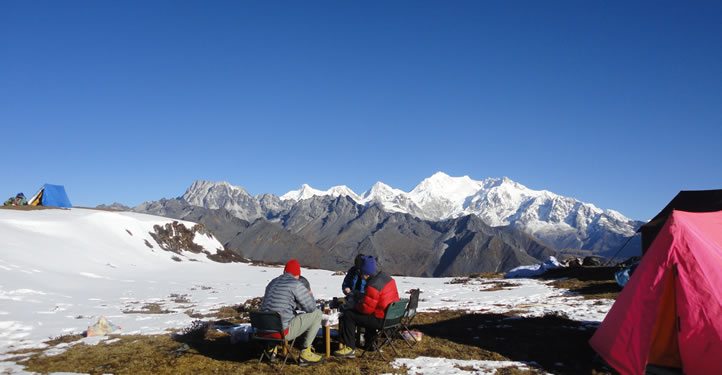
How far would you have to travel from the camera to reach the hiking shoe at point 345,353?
29.2ft

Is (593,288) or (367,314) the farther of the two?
(593,288)

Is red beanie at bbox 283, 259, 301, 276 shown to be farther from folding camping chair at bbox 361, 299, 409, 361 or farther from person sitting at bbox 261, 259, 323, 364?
folding camping chair at bbox 361, 299, 409, 361

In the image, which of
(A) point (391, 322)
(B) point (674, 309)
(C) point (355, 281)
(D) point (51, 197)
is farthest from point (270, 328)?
(D) point (51, 197)

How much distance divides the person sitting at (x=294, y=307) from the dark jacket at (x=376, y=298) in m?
1.00

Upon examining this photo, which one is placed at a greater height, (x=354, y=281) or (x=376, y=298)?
(x=354, y=281)

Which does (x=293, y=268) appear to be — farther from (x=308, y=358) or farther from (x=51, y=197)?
(x=51, y=197)

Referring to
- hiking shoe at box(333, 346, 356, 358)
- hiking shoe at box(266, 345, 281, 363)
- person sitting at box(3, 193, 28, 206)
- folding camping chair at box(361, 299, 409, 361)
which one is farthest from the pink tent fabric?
person sitting at box(3, 193, 28, 206)

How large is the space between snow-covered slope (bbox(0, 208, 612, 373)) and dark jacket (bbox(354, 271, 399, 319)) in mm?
6593

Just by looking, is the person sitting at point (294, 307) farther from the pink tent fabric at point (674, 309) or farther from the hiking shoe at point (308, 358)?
the pink tent fabric at point (674, 309)

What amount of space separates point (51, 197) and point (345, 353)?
58.8 meters

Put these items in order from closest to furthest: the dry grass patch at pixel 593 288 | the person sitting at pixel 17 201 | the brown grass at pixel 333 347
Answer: the brown grass at pixel 333 347
the dry grass patch at pixel 593 288
the person sitting at pixel 17 201

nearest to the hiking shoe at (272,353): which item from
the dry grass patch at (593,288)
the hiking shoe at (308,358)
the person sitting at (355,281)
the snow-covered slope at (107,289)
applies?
the hiking shoe at (308,358)

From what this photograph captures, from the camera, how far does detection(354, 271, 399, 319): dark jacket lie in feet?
29.7

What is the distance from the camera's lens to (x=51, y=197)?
177 ft
